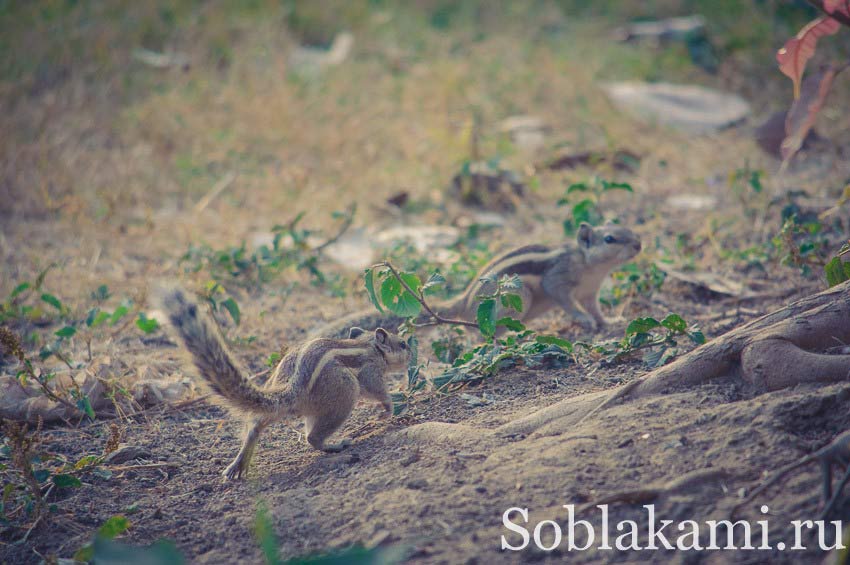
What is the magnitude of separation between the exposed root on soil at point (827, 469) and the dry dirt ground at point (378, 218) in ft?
0.18

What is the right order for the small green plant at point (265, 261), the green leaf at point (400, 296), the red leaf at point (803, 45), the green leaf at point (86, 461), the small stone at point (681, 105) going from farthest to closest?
the small stone at point (681, 105) → the small green plant at point (265, 261) → the green leaf at point (400, 296) → the green leaf at point (86, 461) → the red leaf at point (803, 45)

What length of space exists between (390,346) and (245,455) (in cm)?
101

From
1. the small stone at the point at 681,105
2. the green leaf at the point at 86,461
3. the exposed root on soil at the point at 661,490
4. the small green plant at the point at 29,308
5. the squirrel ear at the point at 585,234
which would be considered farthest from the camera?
the small stone at the point at 681,105

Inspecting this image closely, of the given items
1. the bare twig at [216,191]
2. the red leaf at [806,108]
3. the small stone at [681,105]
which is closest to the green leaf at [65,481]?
the red leaf at [806,108]

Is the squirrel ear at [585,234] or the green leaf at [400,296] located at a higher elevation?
the green leaf at [400,296]

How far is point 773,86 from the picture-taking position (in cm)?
934

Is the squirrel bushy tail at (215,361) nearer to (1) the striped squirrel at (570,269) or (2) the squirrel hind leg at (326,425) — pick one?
(2) the squirrel hind leg at (326,425)

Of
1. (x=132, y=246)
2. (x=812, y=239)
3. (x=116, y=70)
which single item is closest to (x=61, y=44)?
(x=116, y=70)

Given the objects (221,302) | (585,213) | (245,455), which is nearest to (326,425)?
(245,455)

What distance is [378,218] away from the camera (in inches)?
293

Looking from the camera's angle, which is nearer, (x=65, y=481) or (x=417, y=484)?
(x=417, y=484)

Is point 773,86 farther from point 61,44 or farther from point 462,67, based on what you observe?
point 61,44

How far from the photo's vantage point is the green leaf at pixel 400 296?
408 centimetres

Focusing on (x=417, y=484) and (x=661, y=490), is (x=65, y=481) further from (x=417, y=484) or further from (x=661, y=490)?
(x=661, y=490)
